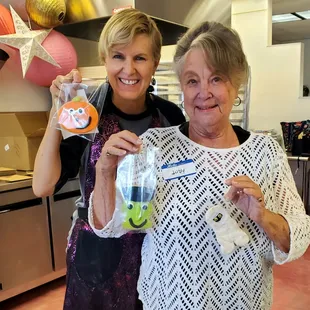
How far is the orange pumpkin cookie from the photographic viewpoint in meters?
1.03

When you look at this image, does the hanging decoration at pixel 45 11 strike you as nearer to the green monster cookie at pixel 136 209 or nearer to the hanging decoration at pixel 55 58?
the hanging decoration at pixel 55 58

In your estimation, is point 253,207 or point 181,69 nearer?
point 253,207

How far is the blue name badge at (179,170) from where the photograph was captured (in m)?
0.99

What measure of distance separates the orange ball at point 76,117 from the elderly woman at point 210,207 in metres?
0.17

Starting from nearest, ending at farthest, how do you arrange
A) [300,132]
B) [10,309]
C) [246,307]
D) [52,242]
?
[246,307], [10,309], [52,242], [300,132]

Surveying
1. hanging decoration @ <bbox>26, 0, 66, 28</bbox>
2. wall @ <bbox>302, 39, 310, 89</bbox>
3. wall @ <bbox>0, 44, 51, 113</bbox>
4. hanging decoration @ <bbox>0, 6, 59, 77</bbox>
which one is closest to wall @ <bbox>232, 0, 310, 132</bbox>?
wall @ <bbox>0, 44, 51, 113</bbox>

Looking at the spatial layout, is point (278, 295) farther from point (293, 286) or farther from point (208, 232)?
point (208, 232)

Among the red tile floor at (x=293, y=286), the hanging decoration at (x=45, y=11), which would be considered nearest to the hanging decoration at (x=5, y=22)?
the hanging decoration at (x=45, y=11)

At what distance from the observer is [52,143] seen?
1101 millimetres

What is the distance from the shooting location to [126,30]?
109cm

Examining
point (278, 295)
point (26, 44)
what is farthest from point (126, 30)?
point (278, 295)

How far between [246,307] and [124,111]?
2.19ft

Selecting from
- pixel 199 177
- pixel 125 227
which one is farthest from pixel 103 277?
pixel 199 177

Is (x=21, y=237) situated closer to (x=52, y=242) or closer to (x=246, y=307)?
(x=52, y=242)
